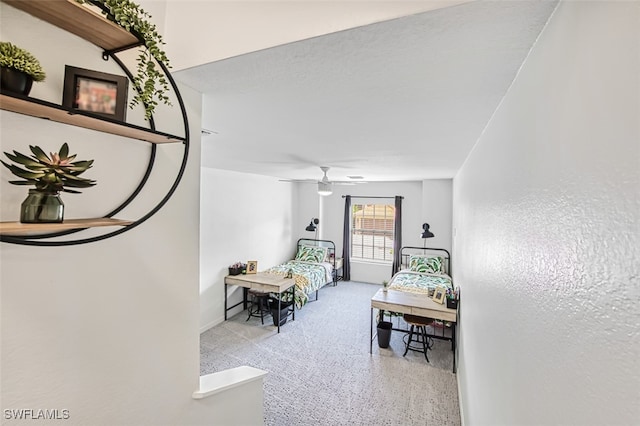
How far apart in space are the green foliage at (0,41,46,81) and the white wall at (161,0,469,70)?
52cm

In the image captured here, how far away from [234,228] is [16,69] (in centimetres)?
460

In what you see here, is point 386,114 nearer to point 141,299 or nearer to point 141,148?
point 141,148

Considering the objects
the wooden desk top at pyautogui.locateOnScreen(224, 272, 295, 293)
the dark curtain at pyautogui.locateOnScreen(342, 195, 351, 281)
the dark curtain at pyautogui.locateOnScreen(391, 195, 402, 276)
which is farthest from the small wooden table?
the dark curtain at pyautogui.locateOnScreen(391, 195, 402, 276)

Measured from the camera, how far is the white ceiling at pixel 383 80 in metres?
0.83

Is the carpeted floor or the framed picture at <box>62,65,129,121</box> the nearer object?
the framed picture at <box>62,65,129,121</box>

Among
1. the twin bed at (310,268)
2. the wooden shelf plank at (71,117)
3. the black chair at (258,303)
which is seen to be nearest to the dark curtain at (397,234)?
the twin bed at (310,268)

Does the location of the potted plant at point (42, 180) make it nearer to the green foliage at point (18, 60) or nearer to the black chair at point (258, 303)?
the green foliage at point (18, 60)

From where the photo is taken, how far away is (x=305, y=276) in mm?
5500

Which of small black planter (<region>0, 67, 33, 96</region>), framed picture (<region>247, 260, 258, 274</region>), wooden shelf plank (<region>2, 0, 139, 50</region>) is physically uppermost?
wooden shelf plank (<region>2, 0, 139, 50</region>)

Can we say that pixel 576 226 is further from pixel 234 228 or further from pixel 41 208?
pixel 234 228

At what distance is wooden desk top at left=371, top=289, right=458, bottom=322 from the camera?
11.3 feet

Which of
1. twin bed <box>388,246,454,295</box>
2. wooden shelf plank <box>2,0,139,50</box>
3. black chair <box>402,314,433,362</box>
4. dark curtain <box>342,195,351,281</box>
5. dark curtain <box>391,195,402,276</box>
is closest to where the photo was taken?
wooden shelf plank <box>2,0,139,50</box>

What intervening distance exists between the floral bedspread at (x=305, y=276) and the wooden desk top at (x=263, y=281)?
38cm

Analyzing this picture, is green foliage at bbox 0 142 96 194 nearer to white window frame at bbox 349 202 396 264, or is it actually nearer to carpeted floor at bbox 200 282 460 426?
carpeted floor at bbox 200 282 460 426
